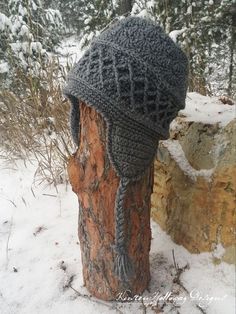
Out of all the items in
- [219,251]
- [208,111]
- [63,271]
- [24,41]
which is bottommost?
[63,271]

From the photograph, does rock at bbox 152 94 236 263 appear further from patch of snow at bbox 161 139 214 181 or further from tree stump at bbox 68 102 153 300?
tree stump at bbox 68 102 153 300

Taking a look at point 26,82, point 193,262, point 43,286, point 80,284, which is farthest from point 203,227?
point 26,82

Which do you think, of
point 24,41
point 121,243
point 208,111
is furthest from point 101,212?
point 24,41

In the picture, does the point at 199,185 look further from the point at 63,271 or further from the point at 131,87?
the point at 63,271

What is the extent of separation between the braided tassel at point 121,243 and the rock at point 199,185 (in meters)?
0.45

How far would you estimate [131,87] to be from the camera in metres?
1.16

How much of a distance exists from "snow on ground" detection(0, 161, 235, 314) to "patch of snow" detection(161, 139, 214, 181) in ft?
1.31

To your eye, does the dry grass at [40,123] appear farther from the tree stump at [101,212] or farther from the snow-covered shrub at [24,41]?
the tree stump at [101,212]

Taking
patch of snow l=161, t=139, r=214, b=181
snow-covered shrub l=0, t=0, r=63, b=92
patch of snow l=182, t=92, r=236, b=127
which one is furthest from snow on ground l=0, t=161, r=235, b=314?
snow-covered shrub l=0, t=0, r=63, b=92

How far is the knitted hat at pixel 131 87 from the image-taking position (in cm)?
116

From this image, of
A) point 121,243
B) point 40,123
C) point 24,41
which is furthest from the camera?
point 24,41

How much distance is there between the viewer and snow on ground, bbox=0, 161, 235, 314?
4.99ft

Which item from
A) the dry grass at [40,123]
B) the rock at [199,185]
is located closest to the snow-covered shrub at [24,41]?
the dry grass at [40,123]

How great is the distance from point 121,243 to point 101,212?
151 millimetres
